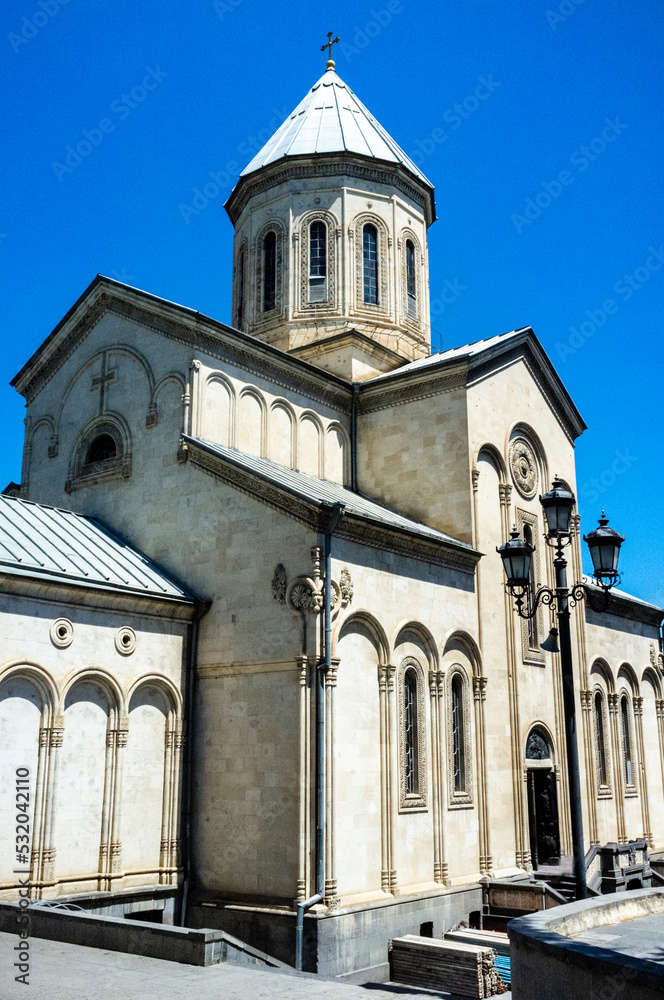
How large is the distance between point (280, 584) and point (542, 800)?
9.04 meters

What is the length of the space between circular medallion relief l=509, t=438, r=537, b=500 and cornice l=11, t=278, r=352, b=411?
4137mm

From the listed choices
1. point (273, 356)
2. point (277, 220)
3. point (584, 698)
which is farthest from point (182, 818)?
point (277, 220)

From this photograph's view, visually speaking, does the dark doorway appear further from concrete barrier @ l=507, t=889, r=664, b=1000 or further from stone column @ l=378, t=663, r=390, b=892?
concrete barrier @ l=507, t=889, r=664, b=1000

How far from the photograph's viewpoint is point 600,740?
23797mm

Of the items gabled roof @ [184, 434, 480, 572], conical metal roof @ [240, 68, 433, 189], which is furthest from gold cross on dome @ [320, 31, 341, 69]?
gabled roof @ [184, 434, 480, 572]

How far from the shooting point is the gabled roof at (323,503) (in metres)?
15.7

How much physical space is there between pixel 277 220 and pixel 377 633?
13.5 meters

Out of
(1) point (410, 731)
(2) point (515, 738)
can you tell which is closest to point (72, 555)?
(1) point (410, 731)

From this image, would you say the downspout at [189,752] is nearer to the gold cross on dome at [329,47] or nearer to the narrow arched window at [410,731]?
the narrow arched window at [410,731]

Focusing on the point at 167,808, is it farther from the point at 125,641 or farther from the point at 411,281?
the point at 411,281

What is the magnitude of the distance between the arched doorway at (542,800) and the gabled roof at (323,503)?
450 cm

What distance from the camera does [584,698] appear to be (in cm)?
2278

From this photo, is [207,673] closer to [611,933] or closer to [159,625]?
[159,625]

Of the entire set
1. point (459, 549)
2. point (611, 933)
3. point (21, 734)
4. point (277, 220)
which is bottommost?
point (611, 933)
